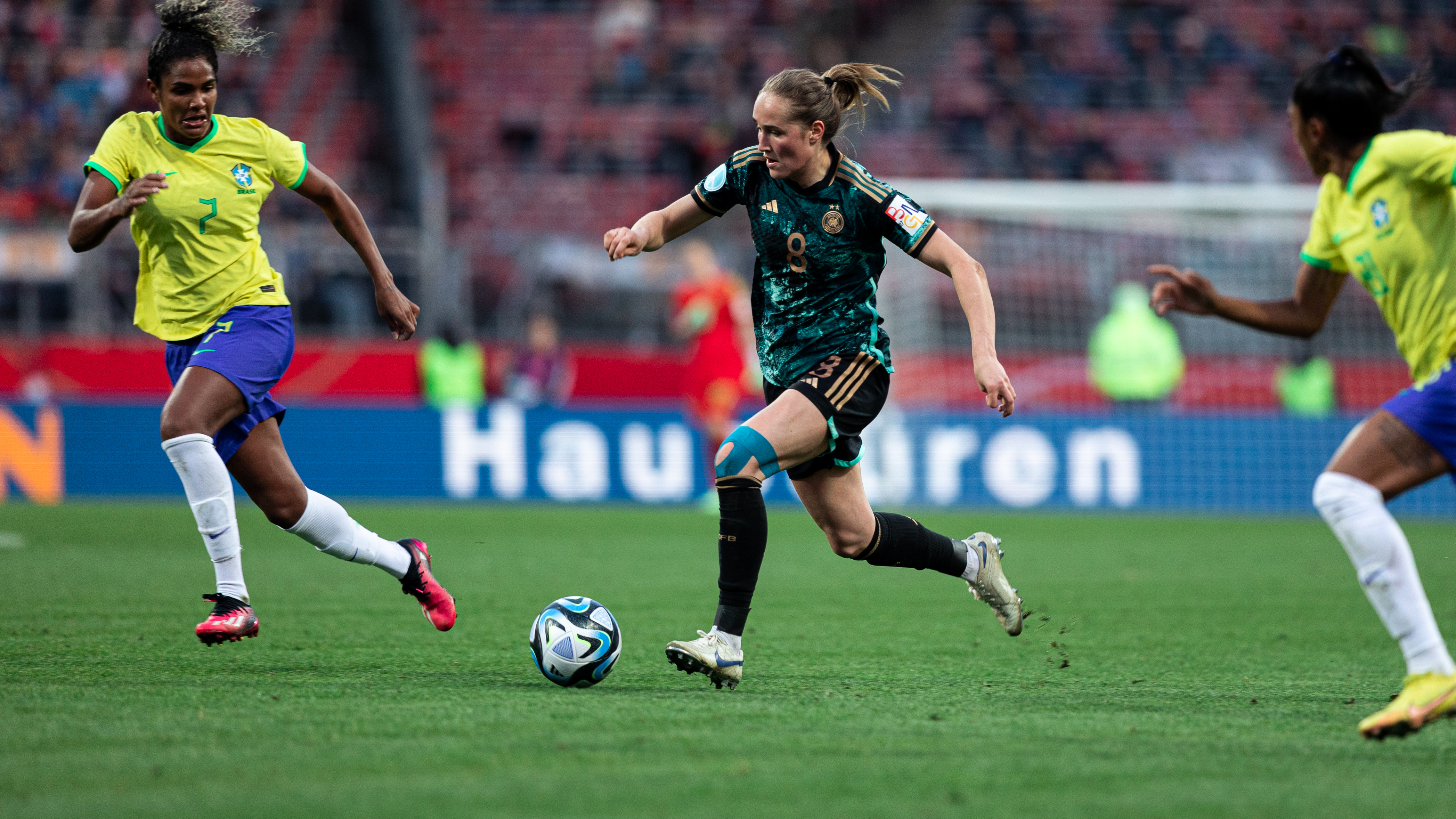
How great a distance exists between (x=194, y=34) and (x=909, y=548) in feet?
10.5

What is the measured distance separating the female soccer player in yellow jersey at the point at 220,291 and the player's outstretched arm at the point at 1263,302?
285cm

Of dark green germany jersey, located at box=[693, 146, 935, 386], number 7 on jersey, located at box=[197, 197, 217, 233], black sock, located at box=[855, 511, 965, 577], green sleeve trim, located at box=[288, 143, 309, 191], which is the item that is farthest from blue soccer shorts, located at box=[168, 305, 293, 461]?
black sock, located at box=[855, 511, 965, 577]

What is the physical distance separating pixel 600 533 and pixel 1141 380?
6423 mm

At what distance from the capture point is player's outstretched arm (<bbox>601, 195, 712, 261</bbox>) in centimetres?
503

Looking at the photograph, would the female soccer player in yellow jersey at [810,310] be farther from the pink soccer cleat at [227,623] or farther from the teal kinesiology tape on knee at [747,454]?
the pink soccer cleat at [227,623]

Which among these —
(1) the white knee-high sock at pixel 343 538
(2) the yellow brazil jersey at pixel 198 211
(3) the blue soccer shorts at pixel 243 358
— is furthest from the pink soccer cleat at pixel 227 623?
(2) the yellow brazil jersey at pixel 198 211

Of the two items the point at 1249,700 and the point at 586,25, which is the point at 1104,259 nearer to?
the point at 586,25

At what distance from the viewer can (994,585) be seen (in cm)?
571

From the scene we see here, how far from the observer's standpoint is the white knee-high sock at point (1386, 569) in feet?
12.8

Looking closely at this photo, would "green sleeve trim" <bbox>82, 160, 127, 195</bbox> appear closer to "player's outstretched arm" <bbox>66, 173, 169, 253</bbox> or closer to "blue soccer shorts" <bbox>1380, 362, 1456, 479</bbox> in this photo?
"player's outstretched arm" <bbox>66, 173, 169, 253</bbox>

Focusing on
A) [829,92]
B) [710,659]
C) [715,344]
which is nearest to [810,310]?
[829,92]

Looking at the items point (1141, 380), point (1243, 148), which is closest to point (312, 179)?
point (1141, 380)

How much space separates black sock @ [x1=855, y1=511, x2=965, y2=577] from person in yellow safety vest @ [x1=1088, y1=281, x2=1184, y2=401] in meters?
10.1

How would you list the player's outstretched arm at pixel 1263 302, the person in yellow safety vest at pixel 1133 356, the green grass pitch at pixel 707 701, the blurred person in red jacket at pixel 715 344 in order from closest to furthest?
1. the green grass pitch at pixel 707 701
2. the player's outstretched arm at pixel 1263 302
3. the blurred person in red jacket at pixel 715 344
4. the person in yellow safety vest at pixel 1133 356
